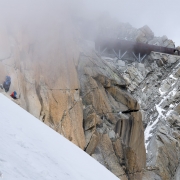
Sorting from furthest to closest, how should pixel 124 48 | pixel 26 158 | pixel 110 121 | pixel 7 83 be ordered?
pixel 124 48 → pixel 110 121 → pixel 7 83 → pixel 26 158

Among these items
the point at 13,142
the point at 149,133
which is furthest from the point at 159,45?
the point at 13,142

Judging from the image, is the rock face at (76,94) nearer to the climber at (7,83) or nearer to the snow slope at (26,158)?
the climber at (7,83)

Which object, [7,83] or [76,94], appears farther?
[76,94]

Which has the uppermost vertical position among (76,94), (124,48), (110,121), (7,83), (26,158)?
(26,158)

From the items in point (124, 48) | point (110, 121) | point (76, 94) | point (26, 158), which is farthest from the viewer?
point (124, 48)

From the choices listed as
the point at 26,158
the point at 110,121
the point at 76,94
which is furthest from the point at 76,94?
the point at 26,158

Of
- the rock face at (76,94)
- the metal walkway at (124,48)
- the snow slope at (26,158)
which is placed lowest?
the metal walkway at (124,48)

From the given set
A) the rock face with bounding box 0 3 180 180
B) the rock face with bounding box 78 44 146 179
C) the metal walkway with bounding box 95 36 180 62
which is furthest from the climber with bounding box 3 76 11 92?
the metal walkway with bounding box 95 36 180 62

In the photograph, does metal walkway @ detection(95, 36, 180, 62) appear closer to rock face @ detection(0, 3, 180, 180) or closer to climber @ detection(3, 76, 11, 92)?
rock face @ detection(0, 3, 180, 180)

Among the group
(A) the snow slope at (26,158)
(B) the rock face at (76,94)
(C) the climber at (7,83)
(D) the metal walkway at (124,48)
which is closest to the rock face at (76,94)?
(B) the rock face at (76,94)

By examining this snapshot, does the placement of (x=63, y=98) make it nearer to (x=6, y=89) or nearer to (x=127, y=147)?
(x=6, y=89)

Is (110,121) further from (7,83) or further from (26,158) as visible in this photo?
(26,158)

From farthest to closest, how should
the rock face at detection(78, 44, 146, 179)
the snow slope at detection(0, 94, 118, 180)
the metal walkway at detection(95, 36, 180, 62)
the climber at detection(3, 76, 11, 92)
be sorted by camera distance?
1. the metal walkway at detection(95, 36, 180, 62)
2. the rock face at detection(78, 44, 146, 179)
3. the climber at detection(3, 76, 11, 92)
4. the snow slope at detection(0, 94, 118, 180)

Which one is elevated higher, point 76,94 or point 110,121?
point 76,94
